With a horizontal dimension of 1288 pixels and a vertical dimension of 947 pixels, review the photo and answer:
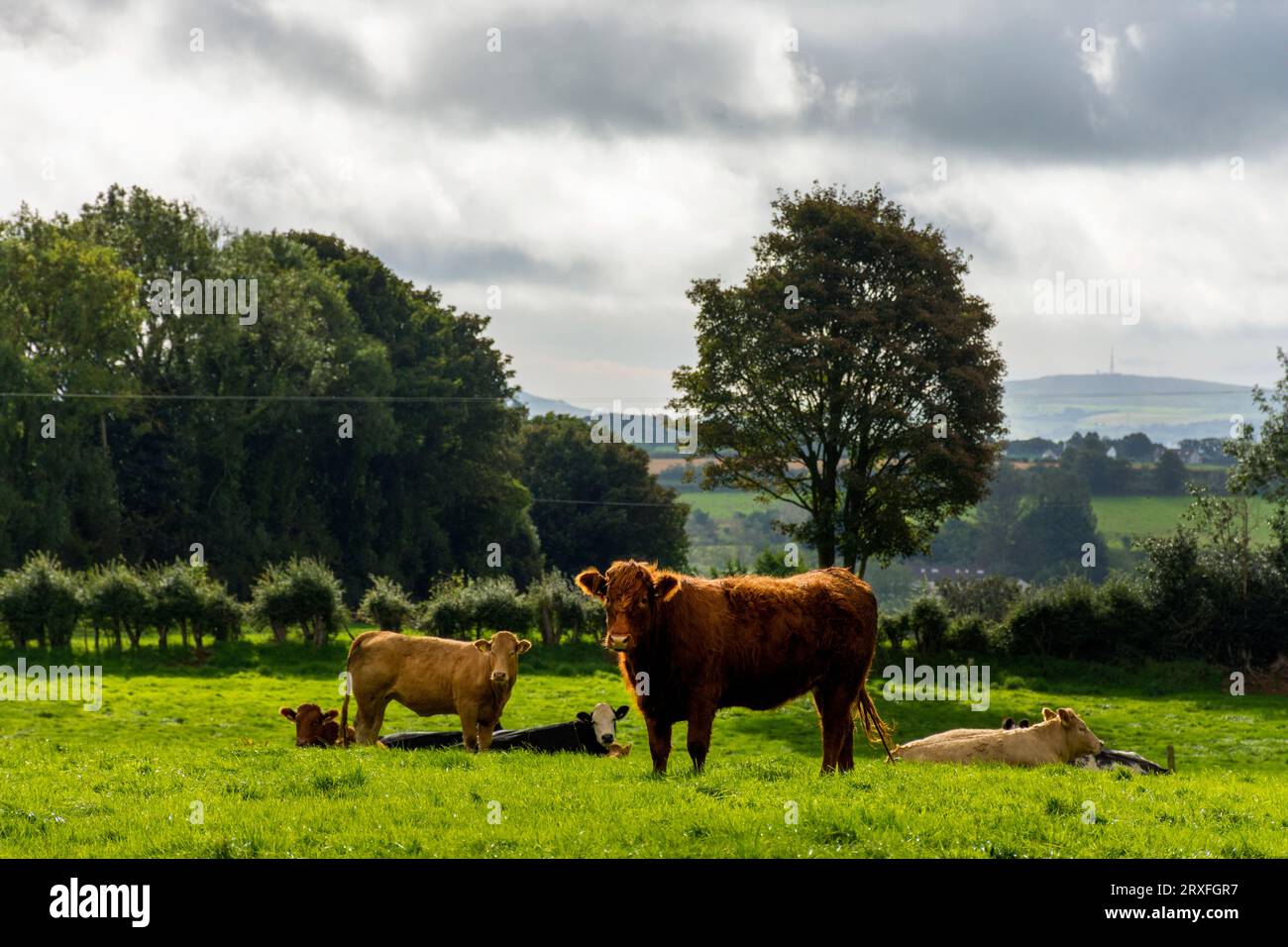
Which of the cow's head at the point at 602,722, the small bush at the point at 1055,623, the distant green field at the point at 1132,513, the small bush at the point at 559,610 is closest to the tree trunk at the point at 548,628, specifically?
the small bush at the point at 559,610

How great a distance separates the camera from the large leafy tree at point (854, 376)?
40031mm

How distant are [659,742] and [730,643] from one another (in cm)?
131

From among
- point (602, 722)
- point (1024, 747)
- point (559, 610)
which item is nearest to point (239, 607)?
point (559, 610)

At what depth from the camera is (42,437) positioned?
54688mm

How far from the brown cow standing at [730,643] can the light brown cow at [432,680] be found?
5617 millimetres

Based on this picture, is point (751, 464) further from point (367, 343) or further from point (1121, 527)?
point (1121, 527)

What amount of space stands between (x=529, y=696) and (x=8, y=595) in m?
15.9

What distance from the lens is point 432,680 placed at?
18703 mm

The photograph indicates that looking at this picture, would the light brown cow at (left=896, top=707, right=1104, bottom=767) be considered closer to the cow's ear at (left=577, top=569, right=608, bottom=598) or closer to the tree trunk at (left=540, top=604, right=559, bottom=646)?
the cow's ear at (left=577, top=569, right=608, bottom=598)

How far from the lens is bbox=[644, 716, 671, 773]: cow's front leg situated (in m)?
12.8

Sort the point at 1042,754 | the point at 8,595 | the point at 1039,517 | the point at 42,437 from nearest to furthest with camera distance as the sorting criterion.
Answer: the point at 1042,754 < the point at 8,595 < the point at 42,437 < the point at 1039,517

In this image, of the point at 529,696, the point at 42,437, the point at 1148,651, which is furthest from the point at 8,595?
the point at 1148,651

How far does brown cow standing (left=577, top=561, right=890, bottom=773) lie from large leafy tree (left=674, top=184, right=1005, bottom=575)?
26649 millimetres

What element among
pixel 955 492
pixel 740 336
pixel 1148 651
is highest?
pixel 740 336
